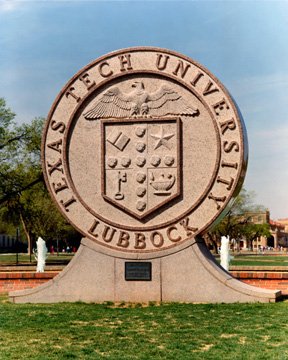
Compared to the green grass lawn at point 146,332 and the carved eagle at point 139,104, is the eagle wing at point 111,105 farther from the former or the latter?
the green grass lawn at point 146,332

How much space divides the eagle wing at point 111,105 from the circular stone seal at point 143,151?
0.02m

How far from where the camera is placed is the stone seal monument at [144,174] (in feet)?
34.7

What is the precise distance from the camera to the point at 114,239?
1102 cm

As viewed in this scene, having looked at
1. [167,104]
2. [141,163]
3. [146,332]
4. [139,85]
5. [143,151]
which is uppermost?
[139,85]

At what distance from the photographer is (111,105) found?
37.0ft

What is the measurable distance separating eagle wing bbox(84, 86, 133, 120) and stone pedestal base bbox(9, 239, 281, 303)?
271 cm

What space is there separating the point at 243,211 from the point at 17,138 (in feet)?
102

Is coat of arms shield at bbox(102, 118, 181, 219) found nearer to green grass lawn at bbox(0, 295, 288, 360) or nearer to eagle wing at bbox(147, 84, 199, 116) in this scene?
eagle wing at bbox(147, 84, 199, 116)

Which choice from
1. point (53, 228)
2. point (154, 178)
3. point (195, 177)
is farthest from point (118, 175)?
point (53, 228)

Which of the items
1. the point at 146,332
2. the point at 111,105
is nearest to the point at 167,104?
the point at 111,105

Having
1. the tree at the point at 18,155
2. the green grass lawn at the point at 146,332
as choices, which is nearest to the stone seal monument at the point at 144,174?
the green grass lawn at the point at 146,332

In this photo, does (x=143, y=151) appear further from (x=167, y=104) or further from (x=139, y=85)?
(x=139, y=85)

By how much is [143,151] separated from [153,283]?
2.72m

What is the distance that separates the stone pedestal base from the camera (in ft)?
33.9
